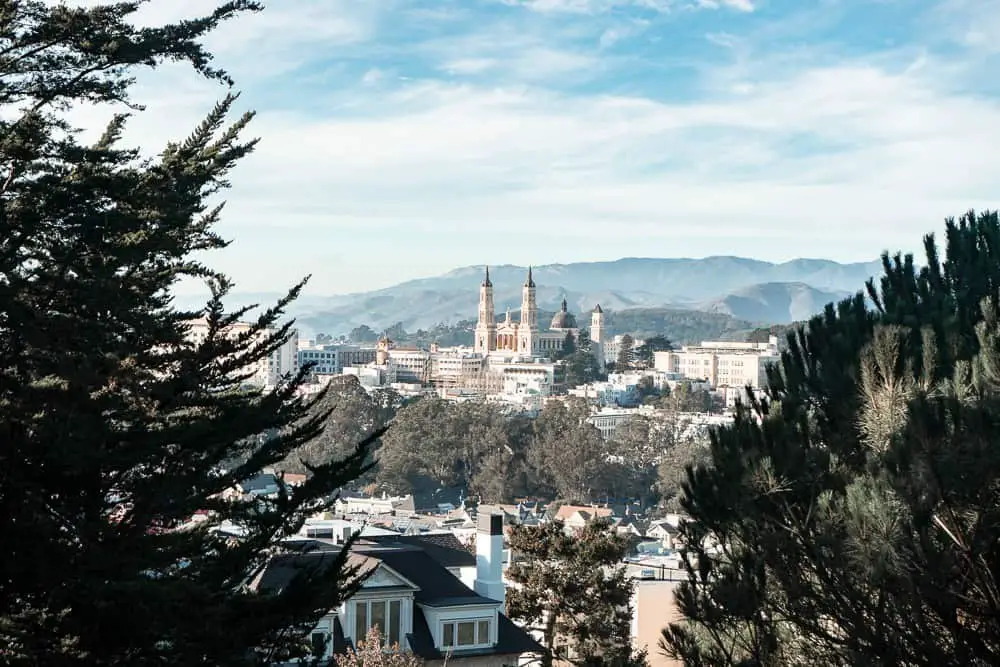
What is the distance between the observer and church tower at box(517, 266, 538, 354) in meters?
163

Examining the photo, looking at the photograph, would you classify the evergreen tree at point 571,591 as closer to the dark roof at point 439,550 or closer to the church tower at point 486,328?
the dark roof at point 439,550

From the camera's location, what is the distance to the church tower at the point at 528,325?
162750mm

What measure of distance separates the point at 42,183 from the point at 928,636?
5.80 metres

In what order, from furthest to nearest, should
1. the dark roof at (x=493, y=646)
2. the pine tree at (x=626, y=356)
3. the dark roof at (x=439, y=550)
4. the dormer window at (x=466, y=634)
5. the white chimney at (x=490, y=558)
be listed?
the pine tree at (x=626, y=356) < the dark roof at (x=439, y=550) < the white chimney at (x=490, y=558) < the dormer window at (x=466, y=634) < the dark roof at (x=493, y=646)

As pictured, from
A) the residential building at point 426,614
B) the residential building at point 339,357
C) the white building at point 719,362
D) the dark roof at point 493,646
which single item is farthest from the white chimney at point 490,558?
the residential building at point 339,357

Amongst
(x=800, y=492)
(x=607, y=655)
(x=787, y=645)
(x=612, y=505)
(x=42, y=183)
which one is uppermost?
(x=42, y=183)

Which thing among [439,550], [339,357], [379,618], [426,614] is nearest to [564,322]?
[339,357]

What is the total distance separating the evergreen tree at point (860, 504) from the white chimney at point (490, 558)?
8.02m

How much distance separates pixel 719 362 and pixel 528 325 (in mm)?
29067

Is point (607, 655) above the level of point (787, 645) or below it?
below

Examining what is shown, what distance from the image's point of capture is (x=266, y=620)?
25.7ft

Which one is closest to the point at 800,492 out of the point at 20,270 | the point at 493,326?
the point at 20,270

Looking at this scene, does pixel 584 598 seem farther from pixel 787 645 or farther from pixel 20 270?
pixel 20 270

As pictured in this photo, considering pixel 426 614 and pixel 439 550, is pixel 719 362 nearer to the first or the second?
pixel 439 550
